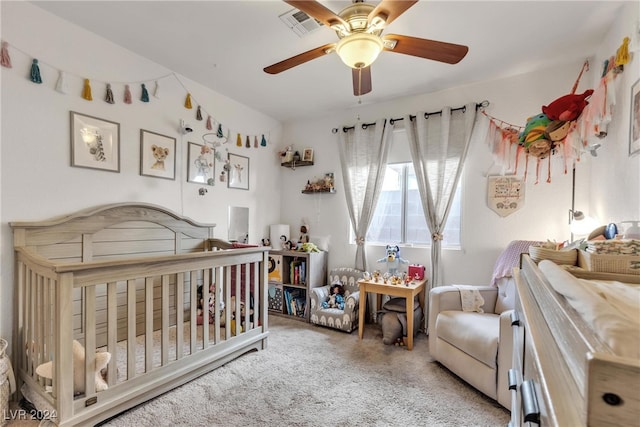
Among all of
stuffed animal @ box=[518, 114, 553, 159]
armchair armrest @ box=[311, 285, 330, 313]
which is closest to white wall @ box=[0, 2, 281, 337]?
armchair armrest @ box=[311, 285, 330, 313]

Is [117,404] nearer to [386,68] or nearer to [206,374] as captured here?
[206,374]

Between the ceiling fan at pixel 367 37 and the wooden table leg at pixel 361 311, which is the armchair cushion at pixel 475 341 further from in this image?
the ceiling fan at pixel 367 37

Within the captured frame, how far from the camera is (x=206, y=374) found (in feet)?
6.83

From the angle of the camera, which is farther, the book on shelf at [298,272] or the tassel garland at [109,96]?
the book on shelf at [298,272]

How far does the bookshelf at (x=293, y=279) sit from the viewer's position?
334 centimetres

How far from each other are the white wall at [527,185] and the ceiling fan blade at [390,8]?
133cm

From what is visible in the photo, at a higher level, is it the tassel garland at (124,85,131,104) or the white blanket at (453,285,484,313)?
the tassel garland at (124,85,131,104)

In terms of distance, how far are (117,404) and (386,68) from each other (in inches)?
121

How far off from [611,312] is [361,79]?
192 centimetres

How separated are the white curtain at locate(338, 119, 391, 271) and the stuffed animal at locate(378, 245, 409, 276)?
335 millimetres

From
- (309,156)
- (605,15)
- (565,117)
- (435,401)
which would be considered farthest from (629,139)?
(309,156)

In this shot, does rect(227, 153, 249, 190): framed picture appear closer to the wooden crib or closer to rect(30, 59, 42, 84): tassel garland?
the wooden crib

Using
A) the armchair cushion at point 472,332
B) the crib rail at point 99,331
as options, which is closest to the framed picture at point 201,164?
the crib rail at point 99,331

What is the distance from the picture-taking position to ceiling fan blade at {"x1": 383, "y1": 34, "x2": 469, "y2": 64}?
1579mm
